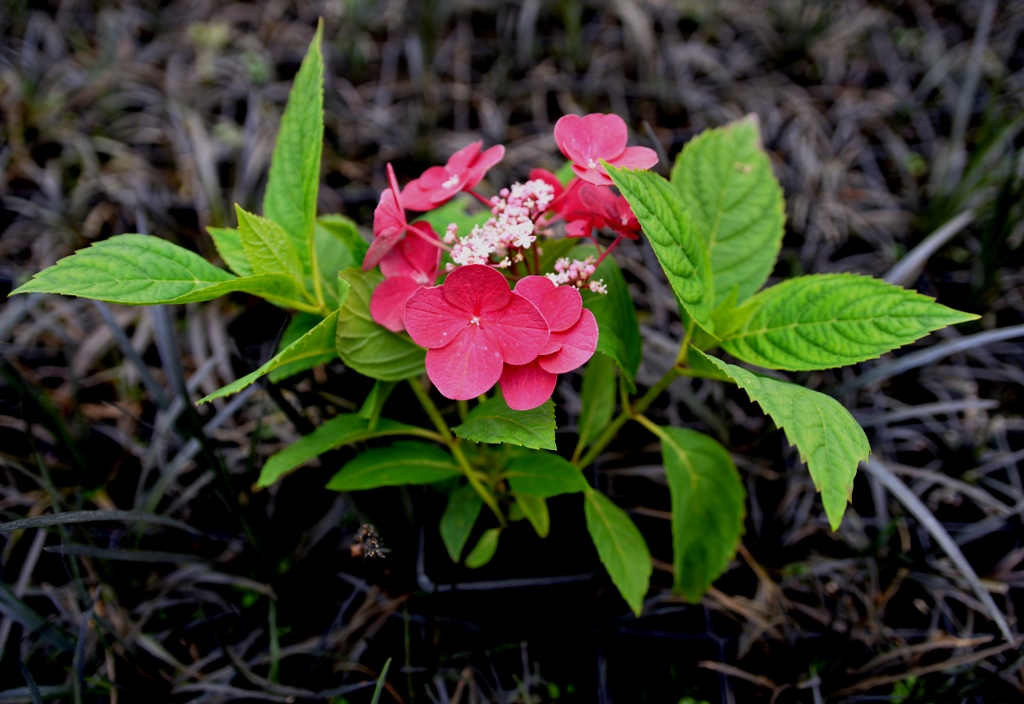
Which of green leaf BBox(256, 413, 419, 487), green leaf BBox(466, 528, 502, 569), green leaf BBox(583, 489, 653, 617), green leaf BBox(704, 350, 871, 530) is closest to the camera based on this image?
green leaf BBox(704, 350, 871, 530)

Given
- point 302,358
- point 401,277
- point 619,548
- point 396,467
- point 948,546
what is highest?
point 401,277

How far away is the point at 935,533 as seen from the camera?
1.27 meters

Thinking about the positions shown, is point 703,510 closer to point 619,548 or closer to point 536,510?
point 619,548

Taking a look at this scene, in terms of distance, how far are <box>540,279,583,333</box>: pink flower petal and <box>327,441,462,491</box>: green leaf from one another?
0.39 m

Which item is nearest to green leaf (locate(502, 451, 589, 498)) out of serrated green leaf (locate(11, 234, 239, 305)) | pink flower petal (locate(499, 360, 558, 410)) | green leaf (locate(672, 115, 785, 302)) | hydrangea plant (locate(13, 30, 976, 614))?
hydrangea plant (locate(13, 30, 976, 614))

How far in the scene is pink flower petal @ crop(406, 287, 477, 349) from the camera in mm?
793

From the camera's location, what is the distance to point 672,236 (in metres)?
0.84

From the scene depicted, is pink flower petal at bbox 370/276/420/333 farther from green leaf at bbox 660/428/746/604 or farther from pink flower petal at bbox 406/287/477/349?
green leaf at bbox 660/428/746/604

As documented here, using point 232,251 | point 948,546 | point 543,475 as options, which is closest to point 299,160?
point 232,251

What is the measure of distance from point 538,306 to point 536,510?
17.2 inches

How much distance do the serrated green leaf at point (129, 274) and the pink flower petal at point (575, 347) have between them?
0.42 meters

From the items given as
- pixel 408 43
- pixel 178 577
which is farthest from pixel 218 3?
pixel 178 577

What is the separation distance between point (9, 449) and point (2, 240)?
0.84 meters

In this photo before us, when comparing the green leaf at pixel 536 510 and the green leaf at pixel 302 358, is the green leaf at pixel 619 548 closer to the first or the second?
the green leaf at pixel 536 510
